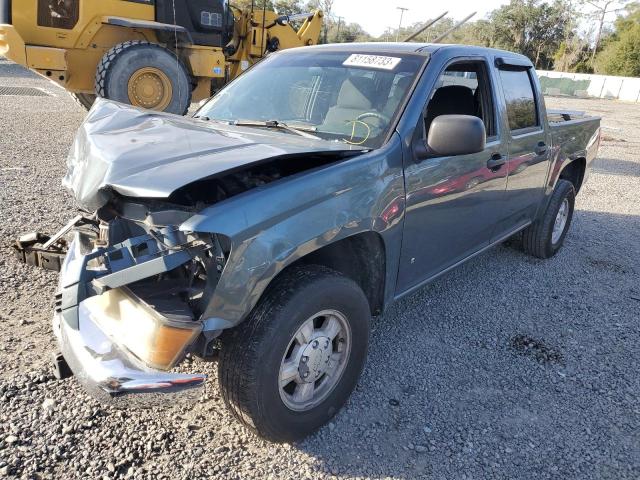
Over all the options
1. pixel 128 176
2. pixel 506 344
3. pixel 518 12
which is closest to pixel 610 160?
pixel 506 344

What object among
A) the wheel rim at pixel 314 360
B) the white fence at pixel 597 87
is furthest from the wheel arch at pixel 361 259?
the white fence at pixel 597 87

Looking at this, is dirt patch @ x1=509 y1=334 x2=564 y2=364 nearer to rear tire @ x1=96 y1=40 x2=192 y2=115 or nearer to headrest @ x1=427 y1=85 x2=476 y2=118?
headrest @ x1=427 y1=85 x2=476 y2=118

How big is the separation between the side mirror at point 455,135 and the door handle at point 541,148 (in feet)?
5.74

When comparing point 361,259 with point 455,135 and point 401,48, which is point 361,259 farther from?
point 401,48

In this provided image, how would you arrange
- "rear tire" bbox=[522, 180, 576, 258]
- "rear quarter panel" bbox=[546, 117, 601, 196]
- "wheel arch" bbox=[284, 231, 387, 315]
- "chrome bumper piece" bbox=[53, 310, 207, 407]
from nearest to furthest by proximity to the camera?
"chrome bumper piece" bbox=[53, 310, 207, 407] < "wheel arch" bbox=[284, 231, 387, 315] < "rear quarter panel" bbox=[546, 117, 601, 196] < "rear tire" bbox=[522, 180, 576, 258]

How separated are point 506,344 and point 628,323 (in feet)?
3.87

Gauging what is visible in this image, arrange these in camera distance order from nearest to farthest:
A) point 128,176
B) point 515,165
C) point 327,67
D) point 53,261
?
point 128,176, point 53,261, point 327,67, point 515,165

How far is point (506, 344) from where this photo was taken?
3.64 metres

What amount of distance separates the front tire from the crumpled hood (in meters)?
0.62

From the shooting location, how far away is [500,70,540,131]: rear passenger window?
→ 400 cm

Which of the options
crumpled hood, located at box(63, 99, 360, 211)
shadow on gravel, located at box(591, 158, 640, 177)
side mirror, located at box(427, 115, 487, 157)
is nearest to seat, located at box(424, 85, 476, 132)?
side mirror, located at box(427, 115, 487, 157)

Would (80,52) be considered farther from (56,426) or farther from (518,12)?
(518,12)

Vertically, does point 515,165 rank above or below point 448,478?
above

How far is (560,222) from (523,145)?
174cm
